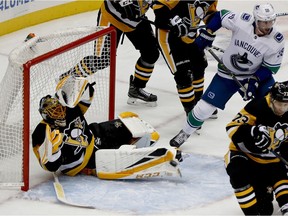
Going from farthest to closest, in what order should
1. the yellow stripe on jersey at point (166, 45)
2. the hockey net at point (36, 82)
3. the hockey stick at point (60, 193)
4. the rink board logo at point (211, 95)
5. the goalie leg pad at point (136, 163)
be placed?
the yellow stripe on jersey at point (166, 45)
the rink board logo at point (211, 95)
the goalie leg pad at point (136, 163)
the hockey net at point (36, 82)
the hockey stick at point (60, 193)

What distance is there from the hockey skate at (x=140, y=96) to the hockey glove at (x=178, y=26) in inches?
26.4

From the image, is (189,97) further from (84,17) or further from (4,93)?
(84,17)

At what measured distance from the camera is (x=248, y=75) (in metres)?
5.16

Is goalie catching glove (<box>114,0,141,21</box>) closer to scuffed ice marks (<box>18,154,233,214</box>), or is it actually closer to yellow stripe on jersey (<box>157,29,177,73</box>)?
yellow stripe on jersey (<box>157,29,177,73</box>)

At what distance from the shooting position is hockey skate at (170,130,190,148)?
5.32 meters

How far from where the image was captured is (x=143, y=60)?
5.97 meters

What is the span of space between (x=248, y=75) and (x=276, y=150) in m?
0.87

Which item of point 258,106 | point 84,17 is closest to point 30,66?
point 258,106

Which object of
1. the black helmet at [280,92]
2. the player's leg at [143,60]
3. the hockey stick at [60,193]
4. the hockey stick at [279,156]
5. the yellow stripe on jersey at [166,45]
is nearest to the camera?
the black helmet at [280,92]

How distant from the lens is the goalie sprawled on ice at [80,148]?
4.69m

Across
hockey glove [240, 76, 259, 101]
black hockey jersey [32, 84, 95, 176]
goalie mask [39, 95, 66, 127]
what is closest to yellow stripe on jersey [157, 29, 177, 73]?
hockey glove [240, 76, 259, 101]

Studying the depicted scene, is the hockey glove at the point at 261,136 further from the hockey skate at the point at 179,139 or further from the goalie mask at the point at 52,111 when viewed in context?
the hockey skate at the point at 179,139

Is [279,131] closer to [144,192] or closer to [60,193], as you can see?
[144,192]

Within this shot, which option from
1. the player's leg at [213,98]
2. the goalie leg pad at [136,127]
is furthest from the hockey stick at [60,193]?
the player's leg at [213,98]
